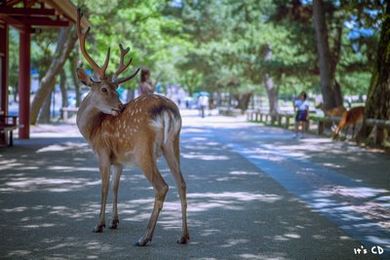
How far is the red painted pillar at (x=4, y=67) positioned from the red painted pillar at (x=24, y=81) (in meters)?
1.34

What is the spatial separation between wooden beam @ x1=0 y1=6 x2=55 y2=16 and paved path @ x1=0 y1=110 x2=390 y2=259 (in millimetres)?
3444

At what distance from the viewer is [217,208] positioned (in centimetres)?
825

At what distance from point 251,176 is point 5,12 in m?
7.41

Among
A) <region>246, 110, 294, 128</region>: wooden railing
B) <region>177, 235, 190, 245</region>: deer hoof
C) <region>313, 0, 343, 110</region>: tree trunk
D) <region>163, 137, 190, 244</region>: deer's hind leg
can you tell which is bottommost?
<region>177, 235, 190, 245</region>: deer hoof

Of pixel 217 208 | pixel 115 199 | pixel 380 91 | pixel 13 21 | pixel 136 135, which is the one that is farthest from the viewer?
pixel 380 91

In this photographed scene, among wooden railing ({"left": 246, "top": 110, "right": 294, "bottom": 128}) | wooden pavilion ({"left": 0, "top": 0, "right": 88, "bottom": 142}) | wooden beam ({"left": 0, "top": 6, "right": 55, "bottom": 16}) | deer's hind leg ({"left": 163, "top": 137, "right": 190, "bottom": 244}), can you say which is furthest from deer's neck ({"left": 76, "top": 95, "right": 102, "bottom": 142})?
wooden railing ({"left": 246, "top": 110, "right": 294, "bottom": 128})

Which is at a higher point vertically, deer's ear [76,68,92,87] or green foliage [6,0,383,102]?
green foliage [6,0,383,102]

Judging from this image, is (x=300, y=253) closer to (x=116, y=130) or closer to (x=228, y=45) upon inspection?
(x=116, y=130)

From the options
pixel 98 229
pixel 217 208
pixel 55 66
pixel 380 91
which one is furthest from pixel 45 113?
pixel 98 229

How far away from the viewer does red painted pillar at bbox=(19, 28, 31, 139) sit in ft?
61.5

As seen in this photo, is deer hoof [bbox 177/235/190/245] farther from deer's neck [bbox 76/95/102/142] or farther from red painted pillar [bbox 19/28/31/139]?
red painted pillar [bbox 19/28/31/139]

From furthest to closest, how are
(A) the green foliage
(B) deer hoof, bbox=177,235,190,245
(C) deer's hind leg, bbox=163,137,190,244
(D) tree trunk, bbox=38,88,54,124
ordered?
(D) tree trunk, bbox=38,88,54,124 < (A) the green foliage < (C) deer's hind leg, bbox=163,137,190,244 < (B) deer hoof, bbox=177,235,190,245

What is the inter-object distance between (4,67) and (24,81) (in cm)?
159

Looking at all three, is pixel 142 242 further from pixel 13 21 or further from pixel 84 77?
pixel 13 21
